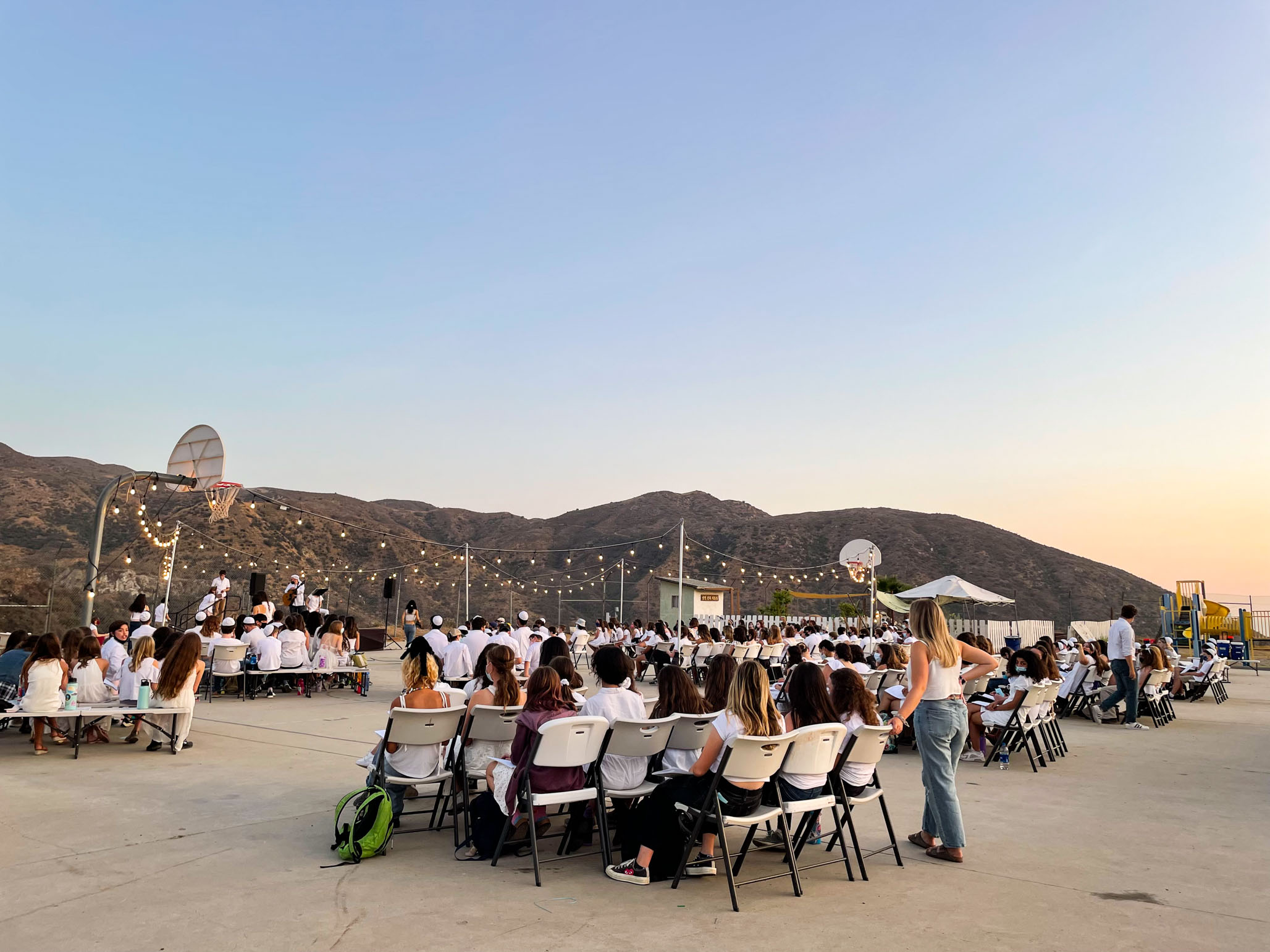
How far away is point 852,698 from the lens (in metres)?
5.01

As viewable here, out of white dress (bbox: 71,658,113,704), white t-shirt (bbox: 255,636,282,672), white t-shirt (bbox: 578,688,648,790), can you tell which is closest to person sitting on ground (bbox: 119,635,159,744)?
white dress (bbox: 71,658,113,704)

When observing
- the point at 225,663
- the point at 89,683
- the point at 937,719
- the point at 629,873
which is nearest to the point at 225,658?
the point at 225,663

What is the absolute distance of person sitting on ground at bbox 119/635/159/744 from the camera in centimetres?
795

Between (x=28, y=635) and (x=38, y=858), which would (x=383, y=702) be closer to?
(x=28, y=635)

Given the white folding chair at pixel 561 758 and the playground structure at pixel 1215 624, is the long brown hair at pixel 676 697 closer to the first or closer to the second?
the white folding chair at pixel 561 758

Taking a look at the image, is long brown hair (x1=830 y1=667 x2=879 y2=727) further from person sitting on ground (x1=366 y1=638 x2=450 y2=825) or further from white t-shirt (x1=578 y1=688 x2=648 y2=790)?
person sitting on ground (x1=366 y1=638 x2=450 y2=825)

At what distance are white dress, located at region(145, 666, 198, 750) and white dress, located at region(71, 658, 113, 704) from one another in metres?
0.66

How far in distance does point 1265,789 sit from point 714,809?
543 centimetres

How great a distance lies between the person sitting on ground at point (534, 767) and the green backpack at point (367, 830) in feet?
1.76

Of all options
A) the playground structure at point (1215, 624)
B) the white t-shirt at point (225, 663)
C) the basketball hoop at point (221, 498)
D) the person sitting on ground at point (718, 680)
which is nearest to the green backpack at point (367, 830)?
the person sitting on ground at point (718, 680)

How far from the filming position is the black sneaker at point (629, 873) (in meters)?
4.00

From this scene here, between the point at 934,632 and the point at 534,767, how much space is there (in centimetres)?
227

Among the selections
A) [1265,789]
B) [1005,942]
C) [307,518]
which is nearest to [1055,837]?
[1005,942]

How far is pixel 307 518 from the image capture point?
46.9 metres
